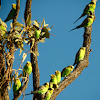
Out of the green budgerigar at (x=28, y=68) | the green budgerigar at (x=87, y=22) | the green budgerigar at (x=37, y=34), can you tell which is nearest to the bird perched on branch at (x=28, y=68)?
the green budgerigar at (x=28, y=68)

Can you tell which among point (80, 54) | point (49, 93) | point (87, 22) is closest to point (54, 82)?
point (49, 93)

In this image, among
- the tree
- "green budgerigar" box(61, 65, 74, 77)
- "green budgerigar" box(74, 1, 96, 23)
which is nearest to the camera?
the tree

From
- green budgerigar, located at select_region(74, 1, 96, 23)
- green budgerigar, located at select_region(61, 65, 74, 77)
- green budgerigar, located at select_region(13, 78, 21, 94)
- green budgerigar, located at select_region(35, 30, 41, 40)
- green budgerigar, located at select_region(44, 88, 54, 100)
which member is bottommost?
green budgerigar, located at select_region(44, 88, 54, 100)

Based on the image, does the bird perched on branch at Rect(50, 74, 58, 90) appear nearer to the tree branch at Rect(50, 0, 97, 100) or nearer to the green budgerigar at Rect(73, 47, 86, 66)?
the tree branch at Rect(50, 0, 97, 100)

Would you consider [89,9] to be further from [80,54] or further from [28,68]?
[28,68]

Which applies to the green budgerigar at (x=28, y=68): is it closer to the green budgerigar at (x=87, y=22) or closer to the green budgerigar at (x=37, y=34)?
the green budgerigar at (x=37, y=34)

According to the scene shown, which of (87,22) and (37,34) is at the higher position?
(87,22)

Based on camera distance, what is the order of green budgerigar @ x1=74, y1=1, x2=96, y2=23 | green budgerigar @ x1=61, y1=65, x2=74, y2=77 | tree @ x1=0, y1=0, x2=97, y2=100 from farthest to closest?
green budgerigar @ x1=74, y1=1, x2=96, y2=23 < green budgerigar @ x1=61, y1=65, x2=74, y2=77 < tree @ x1=0, y1=0, x2=97, y2=100

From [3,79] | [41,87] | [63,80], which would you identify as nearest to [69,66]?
[63,80]

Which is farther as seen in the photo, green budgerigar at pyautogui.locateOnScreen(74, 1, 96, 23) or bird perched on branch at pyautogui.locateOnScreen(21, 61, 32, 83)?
green budgerigar at pyautogui.locateOnScreen(74, 1, 96, 23)

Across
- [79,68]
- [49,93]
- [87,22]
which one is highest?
[87,22]

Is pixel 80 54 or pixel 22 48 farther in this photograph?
pixel 80 54

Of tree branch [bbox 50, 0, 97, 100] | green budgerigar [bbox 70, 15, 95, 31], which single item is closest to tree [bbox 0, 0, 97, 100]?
tree branch [bbox 50, 0, 97, 100]

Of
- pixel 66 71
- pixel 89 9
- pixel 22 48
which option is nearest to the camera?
pixel 22 48
